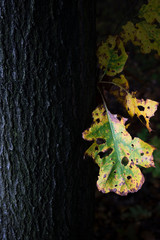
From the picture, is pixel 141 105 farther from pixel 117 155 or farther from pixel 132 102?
pixel 117 155

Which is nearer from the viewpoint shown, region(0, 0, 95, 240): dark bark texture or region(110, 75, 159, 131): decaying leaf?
region(0, 0, 95, 240): dark bark texture

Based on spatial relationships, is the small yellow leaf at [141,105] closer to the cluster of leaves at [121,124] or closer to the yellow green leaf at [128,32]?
the cluster of leaves at [121,124]

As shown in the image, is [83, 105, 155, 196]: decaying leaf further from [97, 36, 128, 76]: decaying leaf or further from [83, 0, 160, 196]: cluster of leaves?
[97, 36, 128, 76]: decaying leaf

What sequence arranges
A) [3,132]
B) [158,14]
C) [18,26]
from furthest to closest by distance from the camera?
[158,14]
[3,132]
[18,26]

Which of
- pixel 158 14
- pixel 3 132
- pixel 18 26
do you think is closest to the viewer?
pixel 18 26

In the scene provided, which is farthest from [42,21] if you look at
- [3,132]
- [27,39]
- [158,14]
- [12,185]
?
[12,185]

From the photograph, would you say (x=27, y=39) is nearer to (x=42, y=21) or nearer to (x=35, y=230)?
(x=42, y=21)

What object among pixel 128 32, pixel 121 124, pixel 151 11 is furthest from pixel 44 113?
pixel 151 11

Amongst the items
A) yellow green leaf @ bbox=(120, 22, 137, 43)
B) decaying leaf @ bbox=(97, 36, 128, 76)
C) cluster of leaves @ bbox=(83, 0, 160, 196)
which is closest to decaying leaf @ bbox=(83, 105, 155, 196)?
cluster of leaves @ bbox=(83, 0, 160, 196)
